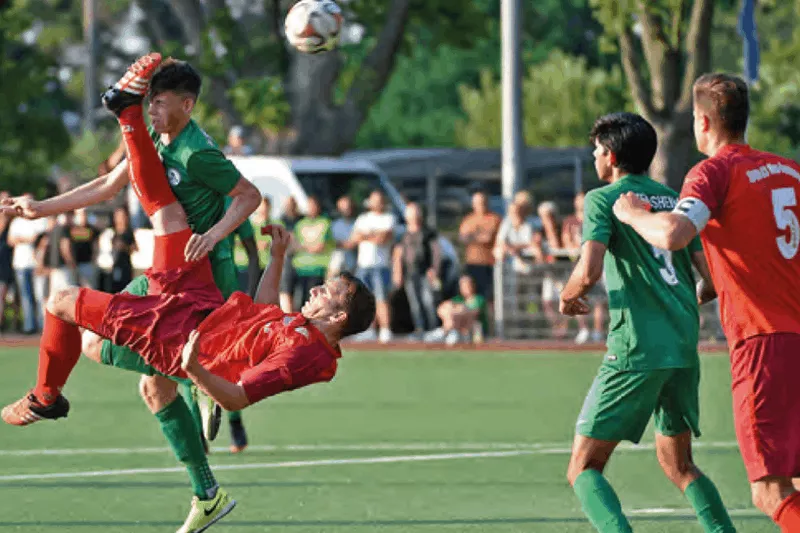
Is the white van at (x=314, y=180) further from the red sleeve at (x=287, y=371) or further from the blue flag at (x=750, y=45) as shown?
the red sleeve at (x=287, y=371)

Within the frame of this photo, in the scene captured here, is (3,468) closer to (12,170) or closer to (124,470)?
(124,470)

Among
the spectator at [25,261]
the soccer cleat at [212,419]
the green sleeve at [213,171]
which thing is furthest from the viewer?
the spectator at [25,261]

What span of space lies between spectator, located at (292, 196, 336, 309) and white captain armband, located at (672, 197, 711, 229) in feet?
49.2

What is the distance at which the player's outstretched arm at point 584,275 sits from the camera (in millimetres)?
7617

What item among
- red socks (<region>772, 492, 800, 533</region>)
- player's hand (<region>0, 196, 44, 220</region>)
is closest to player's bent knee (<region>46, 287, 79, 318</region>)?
player's hand (<region>0, 196, 44, 220</region>)

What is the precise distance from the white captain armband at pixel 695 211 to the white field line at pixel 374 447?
5.85 metres

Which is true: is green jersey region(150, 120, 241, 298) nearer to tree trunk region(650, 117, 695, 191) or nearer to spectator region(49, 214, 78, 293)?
spectator region(49, 214, 78, 293)

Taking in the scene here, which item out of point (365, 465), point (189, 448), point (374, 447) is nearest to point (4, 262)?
point (374, 447)

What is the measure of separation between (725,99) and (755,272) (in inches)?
25.9

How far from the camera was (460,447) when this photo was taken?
12.9 metres

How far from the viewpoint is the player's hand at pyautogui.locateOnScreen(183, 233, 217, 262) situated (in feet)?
27.6

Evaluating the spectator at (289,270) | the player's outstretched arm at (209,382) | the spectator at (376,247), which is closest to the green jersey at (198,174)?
the player's outstretched arm at (209,382)

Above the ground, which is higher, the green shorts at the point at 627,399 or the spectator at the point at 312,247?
the green shorts at the point at 627,399

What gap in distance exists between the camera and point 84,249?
77.0ft
